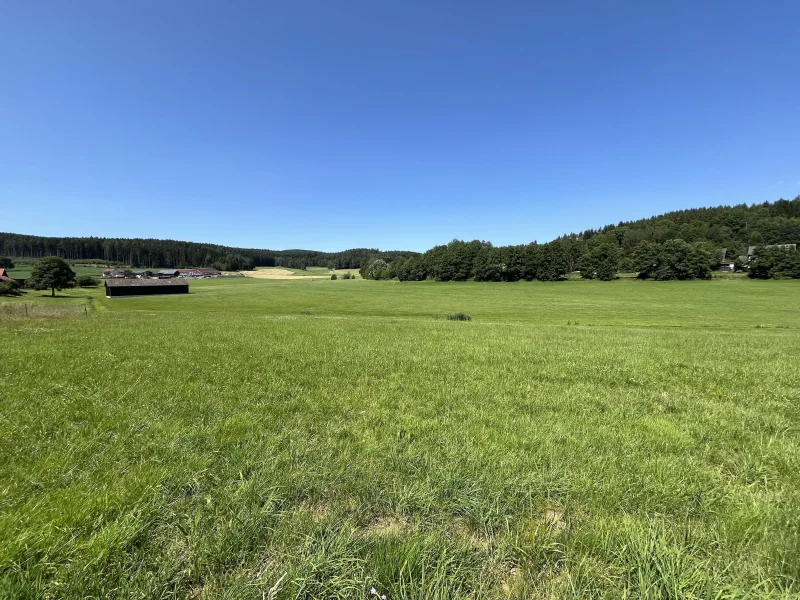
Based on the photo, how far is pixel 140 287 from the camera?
3369 inches

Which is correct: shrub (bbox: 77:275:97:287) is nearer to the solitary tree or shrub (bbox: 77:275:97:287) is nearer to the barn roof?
the solitary tree

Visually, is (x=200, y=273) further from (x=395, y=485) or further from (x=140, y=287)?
(x=395, y=485)

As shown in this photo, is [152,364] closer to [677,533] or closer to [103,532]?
[103,532]

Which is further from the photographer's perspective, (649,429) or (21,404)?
(21,404)

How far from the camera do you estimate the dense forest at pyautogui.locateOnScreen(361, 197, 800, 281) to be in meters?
95.6

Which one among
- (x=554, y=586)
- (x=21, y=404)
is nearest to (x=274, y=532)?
(x=554, y=586)

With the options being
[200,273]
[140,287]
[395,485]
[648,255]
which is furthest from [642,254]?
[200,273]

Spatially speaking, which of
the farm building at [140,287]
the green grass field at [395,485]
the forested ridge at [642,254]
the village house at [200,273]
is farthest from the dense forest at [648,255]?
the green grass field at [395,485]

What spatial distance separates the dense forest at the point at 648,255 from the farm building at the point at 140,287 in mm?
75863

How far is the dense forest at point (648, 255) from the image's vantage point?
9562 cm

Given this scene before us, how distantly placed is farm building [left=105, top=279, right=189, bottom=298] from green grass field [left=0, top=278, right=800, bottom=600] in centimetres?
9331

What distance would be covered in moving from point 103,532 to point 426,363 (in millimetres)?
7088

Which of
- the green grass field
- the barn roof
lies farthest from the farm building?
the green grass field

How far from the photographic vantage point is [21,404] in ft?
18.3
